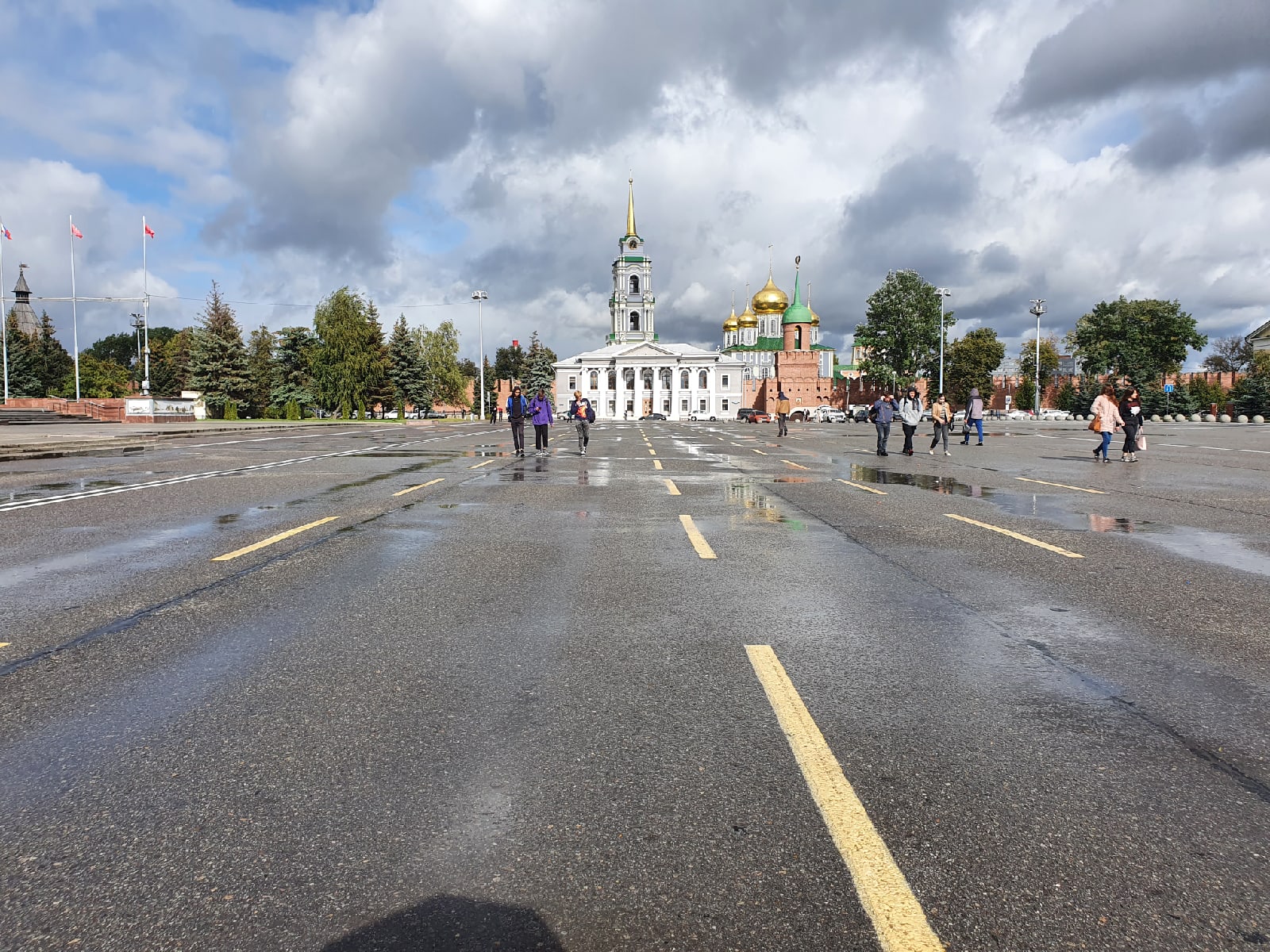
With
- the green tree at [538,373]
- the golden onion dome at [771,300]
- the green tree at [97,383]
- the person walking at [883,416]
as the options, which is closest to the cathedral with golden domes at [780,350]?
the golden onion dome at [771,300]

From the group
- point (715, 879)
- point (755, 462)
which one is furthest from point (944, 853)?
point (755, 462)

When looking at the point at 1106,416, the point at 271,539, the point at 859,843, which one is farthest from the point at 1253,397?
the point at 859,843

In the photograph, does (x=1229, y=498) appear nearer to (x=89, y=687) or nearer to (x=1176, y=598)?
(x=1176, y=598)

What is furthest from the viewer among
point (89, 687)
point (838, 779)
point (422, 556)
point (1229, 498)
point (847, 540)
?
point (1229, 498)

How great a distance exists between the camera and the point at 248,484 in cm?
1554

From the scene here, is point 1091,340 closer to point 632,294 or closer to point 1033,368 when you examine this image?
point 1033,368

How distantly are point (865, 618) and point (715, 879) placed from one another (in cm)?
360

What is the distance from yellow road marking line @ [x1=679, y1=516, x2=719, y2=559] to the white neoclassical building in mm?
135898

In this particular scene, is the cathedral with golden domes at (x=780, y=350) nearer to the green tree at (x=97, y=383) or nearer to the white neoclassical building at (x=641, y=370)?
the white neoclassical building at (x=641, y=370)

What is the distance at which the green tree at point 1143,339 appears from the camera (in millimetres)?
93750

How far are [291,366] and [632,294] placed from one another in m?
79.6

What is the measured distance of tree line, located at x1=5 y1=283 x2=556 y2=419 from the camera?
7644 cm

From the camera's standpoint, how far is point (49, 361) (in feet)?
282

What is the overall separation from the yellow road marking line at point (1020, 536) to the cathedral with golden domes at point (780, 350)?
12209 centimetres
